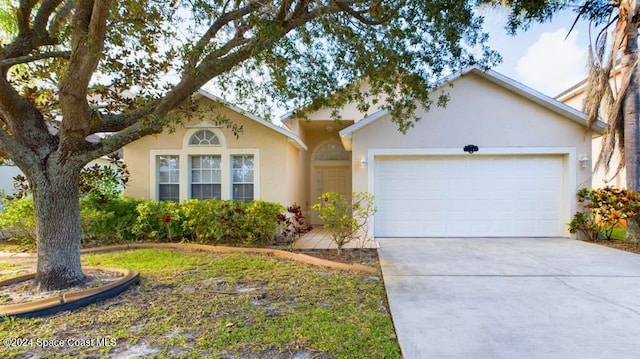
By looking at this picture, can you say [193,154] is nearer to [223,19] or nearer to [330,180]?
Answer: [223,19]

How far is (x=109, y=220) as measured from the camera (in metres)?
8.83

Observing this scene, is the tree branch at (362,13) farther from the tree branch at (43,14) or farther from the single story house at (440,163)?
the tree branch at (43,14)

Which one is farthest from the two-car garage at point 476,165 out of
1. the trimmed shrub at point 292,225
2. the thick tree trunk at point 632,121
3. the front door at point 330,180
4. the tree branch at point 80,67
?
the tree branch at point 80,67

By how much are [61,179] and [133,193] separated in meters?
5.80

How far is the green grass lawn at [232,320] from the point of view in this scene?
3213mm

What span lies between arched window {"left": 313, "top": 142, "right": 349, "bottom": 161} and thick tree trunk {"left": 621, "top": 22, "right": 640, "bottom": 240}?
8.66 m

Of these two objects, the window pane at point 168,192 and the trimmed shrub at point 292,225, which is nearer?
the trimmed shrub at point 292,225

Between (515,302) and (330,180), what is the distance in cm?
965

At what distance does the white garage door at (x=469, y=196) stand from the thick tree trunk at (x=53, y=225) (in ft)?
24.1

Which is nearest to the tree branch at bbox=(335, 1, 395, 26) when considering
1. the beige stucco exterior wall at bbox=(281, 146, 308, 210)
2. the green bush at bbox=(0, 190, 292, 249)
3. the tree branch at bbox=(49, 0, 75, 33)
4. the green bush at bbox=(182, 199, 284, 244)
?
the green bush at bbox=(0, 190, 292, 249)

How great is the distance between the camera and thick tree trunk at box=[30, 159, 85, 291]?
471cm

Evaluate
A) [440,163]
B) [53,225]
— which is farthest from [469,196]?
[53,225]

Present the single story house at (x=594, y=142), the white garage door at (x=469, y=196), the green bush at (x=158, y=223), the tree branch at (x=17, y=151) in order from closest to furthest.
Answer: the tree branch at (x=17, y=151)
the green bush at (x=158, y=223)
the white garage door at (x=469, y=196)
the single story house at (x=594, y=142)

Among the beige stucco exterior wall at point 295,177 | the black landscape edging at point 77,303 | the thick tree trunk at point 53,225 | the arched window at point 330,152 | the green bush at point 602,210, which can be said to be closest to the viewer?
the black landscape edging at point 77,303
